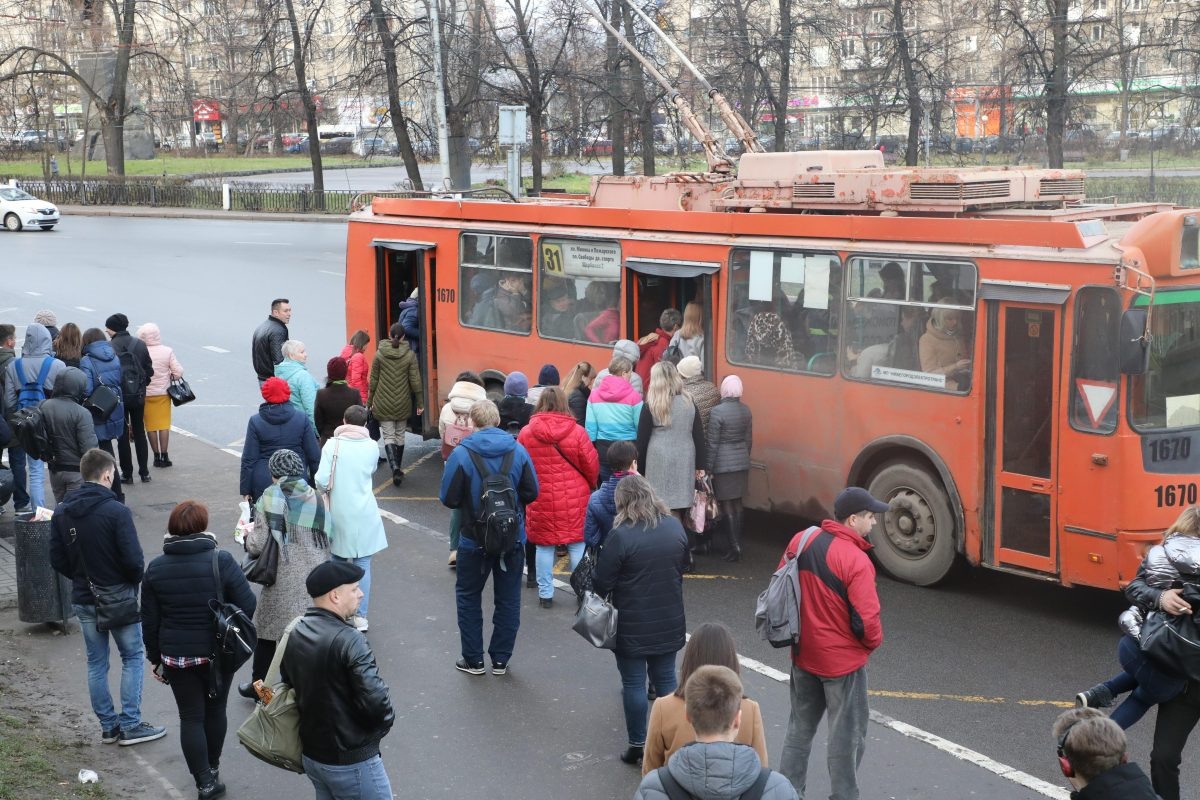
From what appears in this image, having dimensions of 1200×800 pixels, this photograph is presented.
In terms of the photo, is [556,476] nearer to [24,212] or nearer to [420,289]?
[420,289]

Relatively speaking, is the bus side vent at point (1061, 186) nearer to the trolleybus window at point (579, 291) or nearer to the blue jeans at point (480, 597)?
the trolleybus window at point (579, 291)

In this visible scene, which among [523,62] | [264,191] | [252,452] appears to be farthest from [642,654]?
[264,191]

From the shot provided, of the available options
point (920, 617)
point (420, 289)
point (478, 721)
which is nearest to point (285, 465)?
point (478, 721)

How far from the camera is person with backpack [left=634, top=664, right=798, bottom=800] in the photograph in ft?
13.0

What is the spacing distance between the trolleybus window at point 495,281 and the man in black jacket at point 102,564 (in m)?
6.55

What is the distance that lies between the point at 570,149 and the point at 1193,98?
20796mm

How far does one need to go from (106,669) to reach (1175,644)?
548 cm

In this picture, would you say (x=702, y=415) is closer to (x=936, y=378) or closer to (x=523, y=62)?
(x=936, y=378)

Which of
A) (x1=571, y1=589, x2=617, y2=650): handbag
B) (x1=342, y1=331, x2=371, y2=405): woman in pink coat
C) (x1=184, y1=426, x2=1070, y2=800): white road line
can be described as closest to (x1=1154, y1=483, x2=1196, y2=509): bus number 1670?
(x1=184, y1=426, x2=1070, y2=800): white road line

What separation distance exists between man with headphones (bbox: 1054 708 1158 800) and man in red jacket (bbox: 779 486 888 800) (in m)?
1.38

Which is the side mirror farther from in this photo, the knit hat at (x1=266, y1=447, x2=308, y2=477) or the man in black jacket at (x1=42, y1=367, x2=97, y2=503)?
the man in black jacket at (x1=42, y1=367, x2=97, y2=503)

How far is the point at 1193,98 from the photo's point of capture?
31.9 metres

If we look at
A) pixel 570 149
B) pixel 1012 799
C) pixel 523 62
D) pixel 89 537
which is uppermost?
pixel 523 62

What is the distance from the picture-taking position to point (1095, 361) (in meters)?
8.66
